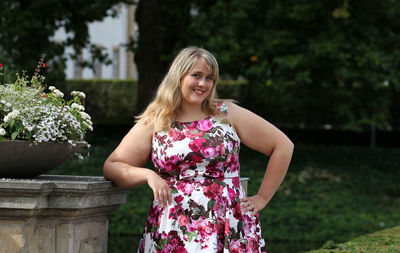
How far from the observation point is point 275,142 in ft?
13.4

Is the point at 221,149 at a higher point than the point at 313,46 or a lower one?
higher

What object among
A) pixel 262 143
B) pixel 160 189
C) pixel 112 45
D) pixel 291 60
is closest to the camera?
pixel 160 189

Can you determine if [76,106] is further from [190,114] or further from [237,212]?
[237,212]

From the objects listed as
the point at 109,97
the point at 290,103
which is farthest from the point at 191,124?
the point at 109,97

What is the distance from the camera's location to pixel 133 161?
3947 millimetres

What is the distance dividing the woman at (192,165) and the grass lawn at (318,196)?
684 centimetres

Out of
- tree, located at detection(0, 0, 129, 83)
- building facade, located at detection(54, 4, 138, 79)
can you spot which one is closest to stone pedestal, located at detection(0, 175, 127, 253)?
tree, located at detection(0, 0, 129, 83)

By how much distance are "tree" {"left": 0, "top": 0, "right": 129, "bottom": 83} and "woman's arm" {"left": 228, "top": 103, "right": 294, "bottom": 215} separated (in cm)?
1153

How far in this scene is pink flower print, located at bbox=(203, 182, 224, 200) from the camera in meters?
3.83

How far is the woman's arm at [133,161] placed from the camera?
3.80 meters

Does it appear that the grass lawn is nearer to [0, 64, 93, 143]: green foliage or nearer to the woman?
the woman

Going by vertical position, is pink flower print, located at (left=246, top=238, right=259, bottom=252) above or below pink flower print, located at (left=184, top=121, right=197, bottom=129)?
below

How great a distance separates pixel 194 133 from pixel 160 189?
0.35 m

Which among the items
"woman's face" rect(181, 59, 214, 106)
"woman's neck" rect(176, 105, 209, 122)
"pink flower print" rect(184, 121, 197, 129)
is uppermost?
"woman's face" rect(181, 59, 214, 106)
